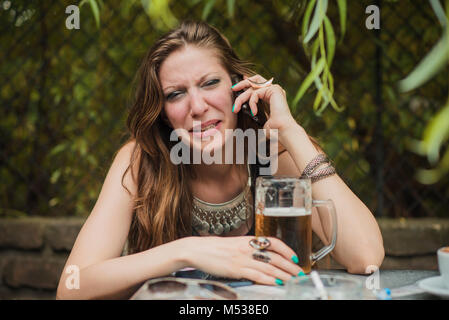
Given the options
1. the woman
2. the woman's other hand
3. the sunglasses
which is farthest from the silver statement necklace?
the sunglasses

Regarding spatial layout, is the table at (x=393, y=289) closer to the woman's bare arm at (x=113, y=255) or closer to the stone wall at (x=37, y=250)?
the woman's bare arm at (x=113, y=255)

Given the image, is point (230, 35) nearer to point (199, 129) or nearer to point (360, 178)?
point (360, 178)

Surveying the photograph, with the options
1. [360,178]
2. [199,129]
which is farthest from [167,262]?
[360,178]

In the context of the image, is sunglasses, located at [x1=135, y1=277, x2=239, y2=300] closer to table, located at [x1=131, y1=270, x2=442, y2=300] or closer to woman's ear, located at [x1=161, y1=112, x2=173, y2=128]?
table, located at [x1=131, y1=270, x2=442, y2=300]

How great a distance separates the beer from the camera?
1099 millimetres

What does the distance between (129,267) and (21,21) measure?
7.27ft

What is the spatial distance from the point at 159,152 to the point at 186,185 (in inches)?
6.4

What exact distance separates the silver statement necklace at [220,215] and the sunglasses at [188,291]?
961mm

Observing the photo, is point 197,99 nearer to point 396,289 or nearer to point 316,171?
point 316,171

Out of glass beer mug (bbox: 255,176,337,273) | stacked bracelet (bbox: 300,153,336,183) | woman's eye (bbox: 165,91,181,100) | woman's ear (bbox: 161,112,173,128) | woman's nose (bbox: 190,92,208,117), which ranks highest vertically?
woman's eye (bbox: 165,91,181,100)

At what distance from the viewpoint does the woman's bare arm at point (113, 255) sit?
3.97 ft

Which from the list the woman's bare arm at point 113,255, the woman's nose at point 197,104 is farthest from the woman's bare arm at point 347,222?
the woman's bare arm at point 113,255

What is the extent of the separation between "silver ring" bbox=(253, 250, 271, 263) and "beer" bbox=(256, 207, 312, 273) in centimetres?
4

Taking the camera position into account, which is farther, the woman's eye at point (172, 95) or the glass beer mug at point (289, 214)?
the woman's eye at point (172, 95)
